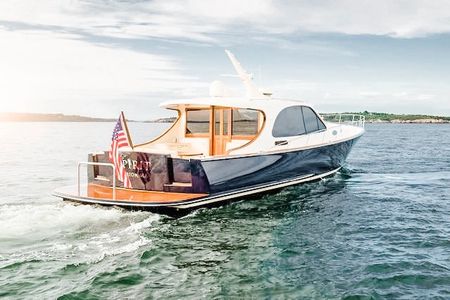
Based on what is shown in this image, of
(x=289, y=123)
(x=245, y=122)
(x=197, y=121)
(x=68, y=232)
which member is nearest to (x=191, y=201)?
(x=68, y=232)

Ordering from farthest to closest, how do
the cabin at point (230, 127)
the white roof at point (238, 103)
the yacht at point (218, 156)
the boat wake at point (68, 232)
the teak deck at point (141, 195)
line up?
the cabin at point (230, 127), the white roof at point (238, 103), the yacht at point (218, 156), the teak deck at point (141, 195), the boat wake at point (68, 232)

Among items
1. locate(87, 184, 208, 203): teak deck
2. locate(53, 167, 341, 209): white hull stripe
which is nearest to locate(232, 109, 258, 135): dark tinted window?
locate(53, 167, 341, 209): white hull stripe

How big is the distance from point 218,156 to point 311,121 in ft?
15.7

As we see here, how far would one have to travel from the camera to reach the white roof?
467 inches

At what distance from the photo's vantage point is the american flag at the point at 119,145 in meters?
10.0

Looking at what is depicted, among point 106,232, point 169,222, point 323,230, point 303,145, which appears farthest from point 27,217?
point 303,145

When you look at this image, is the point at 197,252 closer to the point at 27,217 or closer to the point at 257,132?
the point at 27,217

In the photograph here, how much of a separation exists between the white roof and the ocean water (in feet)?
8.38

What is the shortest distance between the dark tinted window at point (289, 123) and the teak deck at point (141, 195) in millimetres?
3494

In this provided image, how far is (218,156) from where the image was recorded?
10508 millimetres

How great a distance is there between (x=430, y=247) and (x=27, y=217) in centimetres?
817

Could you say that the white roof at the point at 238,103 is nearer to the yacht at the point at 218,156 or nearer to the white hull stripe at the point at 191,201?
the yacht at the point at 218,156

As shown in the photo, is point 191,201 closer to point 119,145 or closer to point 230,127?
point 119,145

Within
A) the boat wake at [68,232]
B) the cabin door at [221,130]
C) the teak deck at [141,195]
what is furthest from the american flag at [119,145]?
the cabin door at [221,130]
